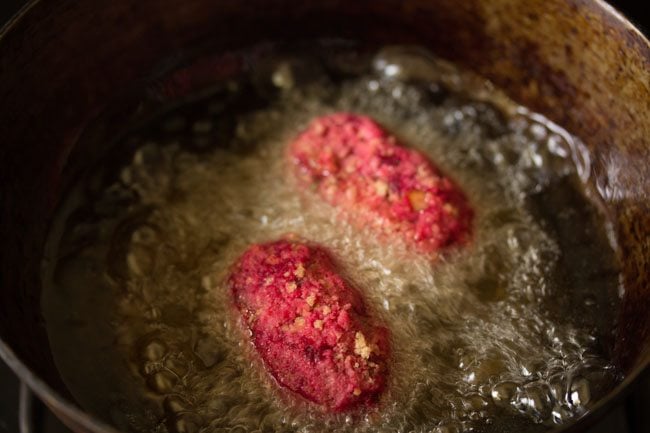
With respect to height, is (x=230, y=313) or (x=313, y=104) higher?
(x=230, y=313)

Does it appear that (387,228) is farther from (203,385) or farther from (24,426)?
(24,426)

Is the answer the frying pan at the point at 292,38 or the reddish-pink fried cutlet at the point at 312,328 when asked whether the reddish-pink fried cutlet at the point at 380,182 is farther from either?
the frying pan at the point at 292,38

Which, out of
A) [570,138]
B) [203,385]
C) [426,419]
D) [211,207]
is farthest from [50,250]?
[570,138]

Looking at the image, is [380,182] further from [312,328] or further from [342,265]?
[312,328]

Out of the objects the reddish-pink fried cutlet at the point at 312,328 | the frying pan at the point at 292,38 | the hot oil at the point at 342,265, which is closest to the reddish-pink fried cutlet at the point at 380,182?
A: the hot oil at the point at 342,265

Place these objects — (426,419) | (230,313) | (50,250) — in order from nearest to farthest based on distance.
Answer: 1. (426,419)
2. (230,313)
3. (50,250)

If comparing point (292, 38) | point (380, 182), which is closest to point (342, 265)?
point (380, 182)

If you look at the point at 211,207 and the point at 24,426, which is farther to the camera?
the point at 211,207

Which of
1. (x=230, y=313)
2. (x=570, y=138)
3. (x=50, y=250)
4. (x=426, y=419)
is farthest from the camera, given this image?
(x=570, y=138)
